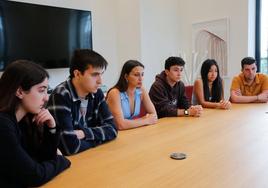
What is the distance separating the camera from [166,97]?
2.72 m

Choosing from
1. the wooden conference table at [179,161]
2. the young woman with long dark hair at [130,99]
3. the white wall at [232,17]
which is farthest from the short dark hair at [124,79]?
the white wall at [232,17]

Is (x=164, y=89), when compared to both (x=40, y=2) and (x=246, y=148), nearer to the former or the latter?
(x=246, y=148)

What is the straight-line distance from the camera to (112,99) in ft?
7.13

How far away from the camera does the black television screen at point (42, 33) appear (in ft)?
10.7

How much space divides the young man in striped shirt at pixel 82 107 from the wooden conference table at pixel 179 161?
7 centimetres

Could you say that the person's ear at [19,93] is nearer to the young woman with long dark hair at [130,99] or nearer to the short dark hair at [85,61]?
the short dark hair at [85,61]

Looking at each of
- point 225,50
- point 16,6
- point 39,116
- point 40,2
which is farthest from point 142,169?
point 225,50

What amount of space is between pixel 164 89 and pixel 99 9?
2308 mm

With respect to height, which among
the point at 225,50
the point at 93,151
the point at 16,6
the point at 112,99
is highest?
the point at 16,6

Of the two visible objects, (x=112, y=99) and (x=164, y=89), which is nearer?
(x=112, y=99)

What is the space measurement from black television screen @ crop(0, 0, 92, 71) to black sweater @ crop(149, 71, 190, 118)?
165 cm

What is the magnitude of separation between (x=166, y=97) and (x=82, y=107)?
3.94 feet

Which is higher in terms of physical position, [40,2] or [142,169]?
[40,2]

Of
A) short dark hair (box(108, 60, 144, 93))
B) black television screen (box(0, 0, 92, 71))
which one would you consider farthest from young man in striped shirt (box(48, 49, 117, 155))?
black television screen (box(0, 0, 92, 71))
